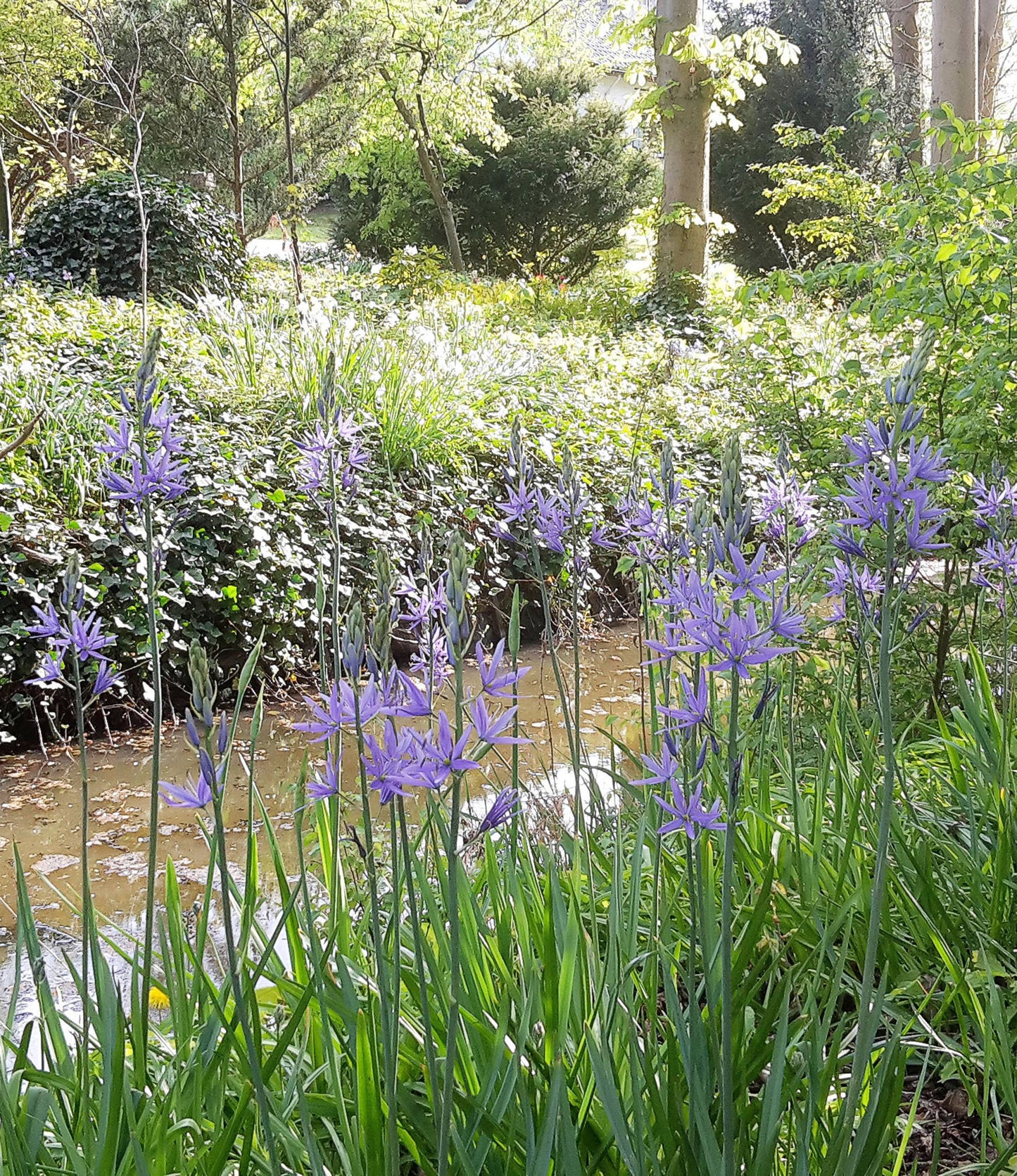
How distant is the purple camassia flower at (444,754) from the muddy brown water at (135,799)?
216 centimetres

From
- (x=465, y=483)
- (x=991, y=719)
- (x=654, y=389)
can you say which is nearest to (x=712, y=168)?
(x=654, y=389)

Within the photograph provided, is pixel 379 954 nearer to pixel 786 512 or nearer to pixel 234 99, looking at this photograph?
pixel 786 512

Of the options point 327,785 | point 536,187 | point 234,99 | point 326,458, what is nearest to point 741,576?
point 327,785

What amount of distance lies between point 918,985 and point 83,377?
591cm

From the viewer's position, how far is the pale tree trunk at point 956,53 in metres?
10.2

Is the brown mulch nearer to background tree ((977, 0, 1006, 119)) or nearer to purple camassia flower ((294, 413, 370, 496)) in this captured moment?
purple camassia flower ((294, 413, 370, 496))

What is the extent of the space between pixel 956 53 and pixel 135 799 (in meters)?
10.4

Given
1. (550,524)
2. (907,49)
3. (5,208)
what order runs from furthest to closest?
(907,49), (5,208), (550,524)

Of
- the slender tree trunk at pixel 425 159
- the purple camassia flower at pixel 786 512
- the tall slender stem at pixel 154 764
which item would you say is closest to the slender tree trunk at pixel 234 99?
the slender tree trunk at pixel 425 159

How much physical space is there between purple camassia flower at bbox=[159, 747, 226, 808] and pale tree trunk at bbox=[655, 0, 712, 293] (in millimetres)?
12070

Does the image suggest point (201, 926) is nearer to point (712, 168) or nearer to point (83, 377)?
point (83, 377)

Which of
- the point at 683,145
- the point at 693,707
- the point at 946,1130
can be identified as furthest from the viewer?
the point at 683,145

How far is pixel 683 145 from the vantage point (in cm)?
1236

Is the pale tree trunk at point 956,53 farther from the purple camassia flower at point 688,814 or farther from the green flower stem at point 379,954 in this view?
the green flower stem at point 379,954
